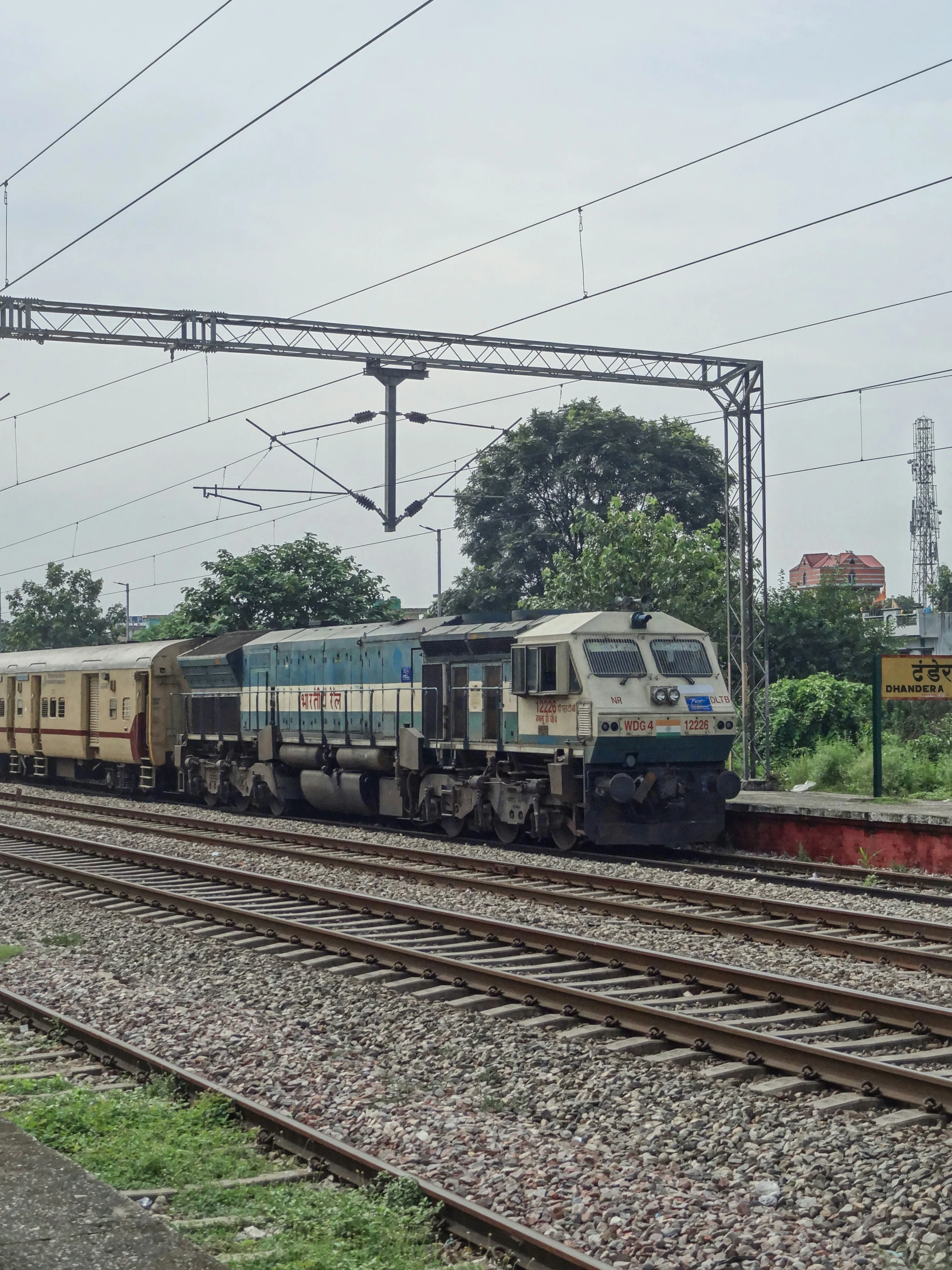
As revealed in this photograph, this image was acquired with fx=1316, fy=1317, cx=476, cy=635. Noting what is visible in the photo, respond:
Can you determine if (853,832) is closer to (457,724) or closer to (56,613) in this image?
(457,724)

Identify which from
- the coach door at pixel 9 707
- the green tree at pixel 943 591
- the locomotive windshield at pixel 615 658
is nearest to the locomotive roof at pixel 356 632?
the locomotive windshield at pixel 615 658

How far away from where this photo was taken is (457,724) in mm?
19266

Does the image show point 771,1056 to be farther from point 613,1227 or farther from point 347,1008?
point 347,1008

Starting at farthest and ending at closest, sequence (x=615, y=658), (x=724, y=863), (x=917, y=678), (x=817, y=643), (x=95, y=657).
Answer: (x=817, y=643) → (x=95, y=657) → (x=917, y=678) → (x=724, y=863) → (x=615, y=658)

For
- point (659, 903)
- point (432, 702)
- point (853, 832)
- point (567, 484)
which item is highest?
point (567, 484)

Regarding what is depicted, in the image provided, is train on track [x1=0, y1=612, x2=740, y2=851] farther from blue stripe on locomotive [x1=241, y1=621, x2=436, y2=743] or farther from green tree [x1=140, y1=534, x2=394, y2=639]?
green tree [x1=140, y1=534, x2=394, y2=639]

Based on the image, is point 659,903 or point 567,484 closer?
point 659,903

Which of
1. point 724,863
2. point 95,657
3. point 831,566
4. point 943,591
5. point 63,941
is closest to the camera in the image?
point 63,941

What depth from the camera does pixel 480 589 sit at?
55344mm

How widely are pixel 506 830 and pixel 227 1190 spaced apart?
513 inches

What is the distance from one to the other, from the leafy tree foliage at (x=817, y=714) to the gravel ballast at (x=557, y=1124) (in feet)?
61.5

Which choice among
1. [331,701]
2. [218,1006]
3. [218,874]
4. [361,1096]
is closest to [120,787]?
[331,701]

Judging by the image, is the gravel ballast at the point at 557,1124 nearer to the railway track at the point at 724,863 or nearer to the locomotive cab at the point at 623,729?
the railway track at the point at 724,863

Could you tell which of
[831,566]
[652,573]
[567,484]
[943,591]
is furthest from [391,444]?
→ [831,566]
